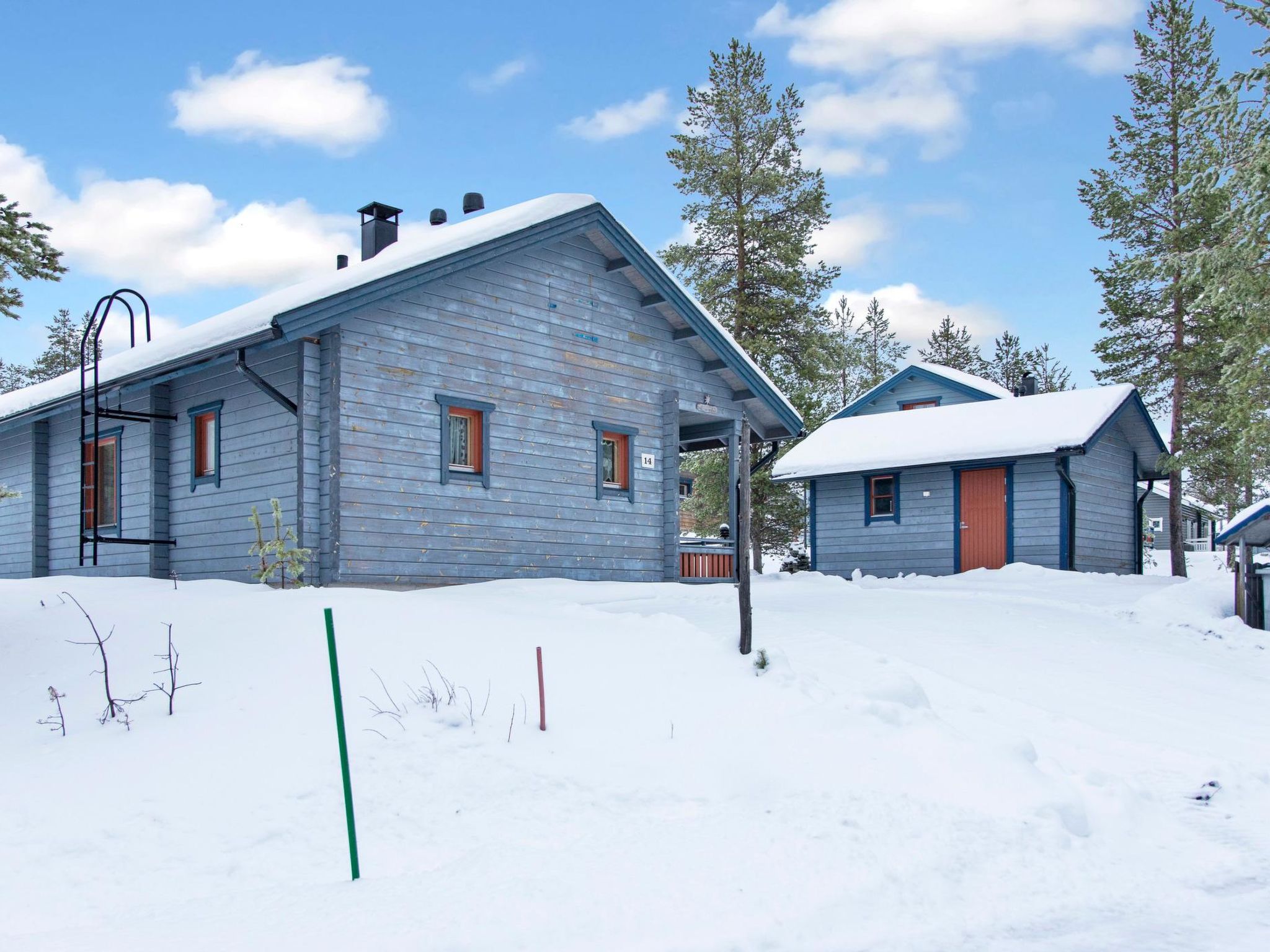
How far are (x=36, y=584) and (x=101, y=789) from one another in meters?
9.28

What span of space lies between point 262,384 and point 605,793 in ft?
26.6

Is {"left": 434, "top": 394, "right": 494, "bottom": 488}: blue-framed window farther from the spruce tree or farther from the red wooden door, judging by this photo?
the spruce tree

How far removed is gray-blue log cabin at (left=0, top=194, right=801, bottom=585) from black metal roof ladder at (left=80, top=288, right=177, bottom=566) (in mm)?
80

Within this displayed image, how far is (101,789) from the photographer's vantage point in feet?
19.4

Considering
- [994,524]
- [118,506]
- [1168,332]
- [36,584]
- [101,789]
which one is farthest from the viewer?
[1168,332]

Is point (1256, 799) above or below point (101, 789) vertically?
below

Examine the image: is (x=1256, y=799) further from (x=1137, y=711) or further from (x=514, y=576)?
(x=514, y=576)

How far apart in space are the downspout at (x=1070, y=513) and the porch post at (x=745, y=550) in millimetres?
14567

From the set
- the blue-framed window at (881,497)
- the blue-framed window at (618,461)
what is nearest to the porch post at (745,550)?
the blue-framed window at (618,461)

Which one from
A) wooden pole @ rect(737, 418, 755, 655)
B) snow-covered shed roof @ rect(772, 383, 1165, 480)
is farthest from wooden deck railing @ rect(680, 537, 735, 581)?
wooden pole @ rect(737, 418, 755, 655)

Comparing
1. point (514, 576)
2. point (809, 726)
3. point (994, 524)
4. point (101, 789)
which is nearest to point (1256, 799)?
point (809, 726)

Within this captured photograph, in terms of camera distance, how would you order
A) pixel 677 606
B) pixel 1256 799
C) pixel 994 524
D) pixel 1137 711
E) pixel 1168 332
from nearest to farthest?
pixel 1256 799 < pixel 1137 711 < pixel 677 606 < pixel 994 524 < pixel 1168 332

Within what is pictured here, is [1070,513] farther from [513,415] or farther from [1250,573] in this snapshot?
[513,415]

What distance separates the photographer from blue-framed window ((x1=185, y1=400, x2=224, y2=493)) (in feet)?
47.8
